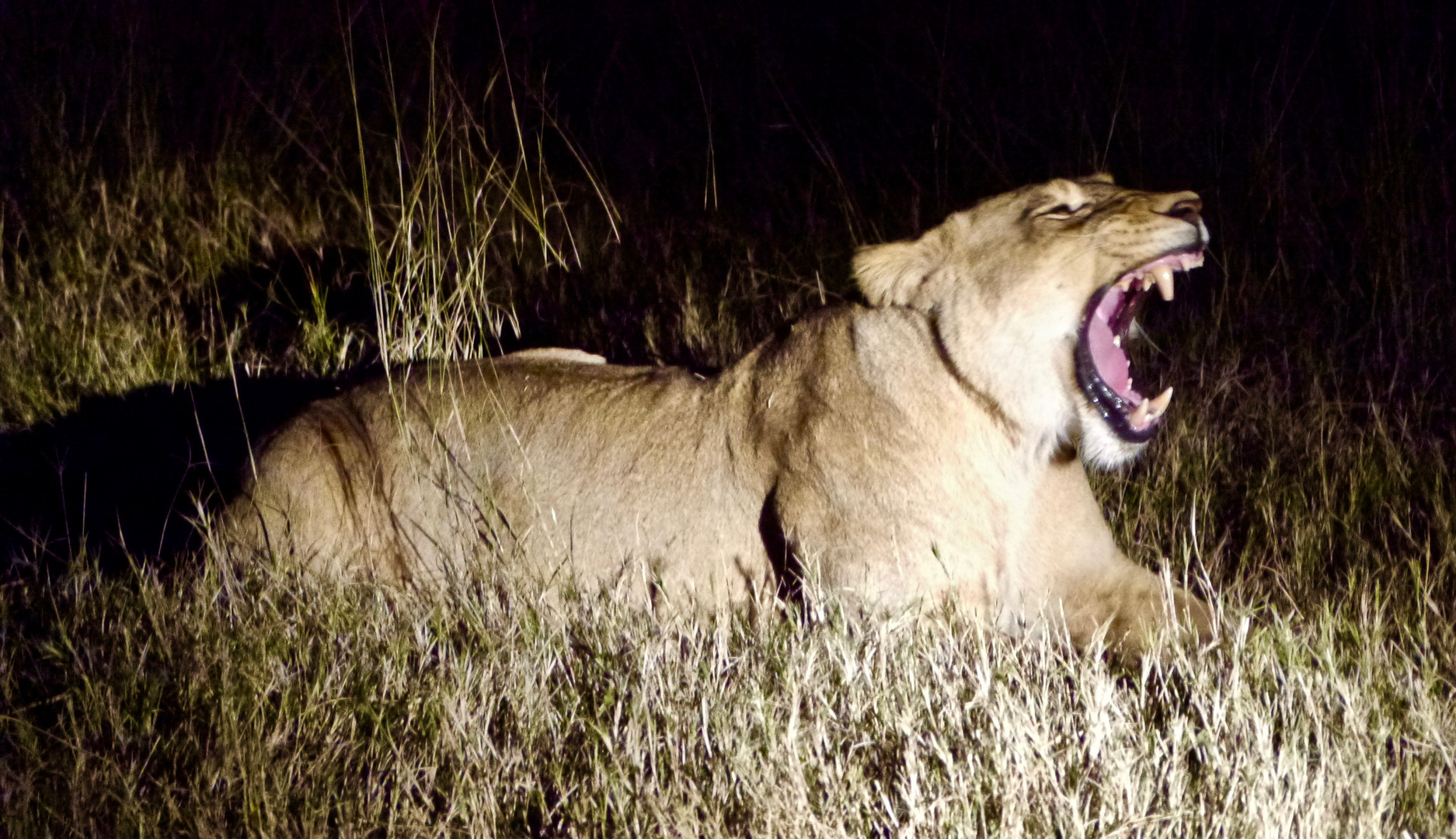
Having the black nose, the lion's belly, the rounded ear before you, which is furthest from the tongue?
the lion's belly

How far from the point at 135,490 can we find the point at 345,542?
1.14m

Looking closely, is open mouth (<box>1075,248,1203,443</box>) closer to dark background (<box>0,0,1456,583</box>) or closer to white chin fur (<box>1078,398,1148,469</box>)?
white chin fur (<box>1078,398,1148,469</box>)

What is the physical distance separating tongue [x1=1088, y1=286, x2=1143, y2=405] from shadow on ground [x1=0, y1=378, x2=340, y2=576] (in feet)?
5.86

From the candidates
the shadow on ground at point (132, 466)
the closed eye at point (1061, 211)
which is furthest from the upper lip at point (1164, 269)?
the shadow on ground at point (132, 466)

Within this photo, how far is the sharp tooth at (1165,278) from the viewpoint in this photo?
3145mm

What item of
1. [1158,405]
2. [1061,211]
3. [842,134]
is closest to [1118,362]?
[1158,405]

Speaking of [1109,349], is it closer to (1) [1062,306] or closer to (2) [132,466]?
(1) [1062,306]

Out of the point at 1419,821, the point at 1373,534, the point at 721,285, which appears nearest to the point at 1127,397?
the point at 1373,534

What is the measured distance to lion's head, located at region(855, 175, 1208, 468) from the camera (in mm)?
3115

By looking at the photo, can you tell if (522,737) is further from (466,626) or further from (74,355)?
(74,355)

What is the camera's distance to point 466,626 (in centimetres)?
325

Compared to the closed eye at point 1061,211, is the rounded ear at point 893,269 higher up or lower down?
lower down

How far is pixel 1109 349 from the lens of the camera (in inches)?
128

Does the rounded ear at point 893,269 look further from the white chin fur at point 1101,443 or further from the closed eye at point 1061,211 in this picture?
the white chin fur at point 1101,443
